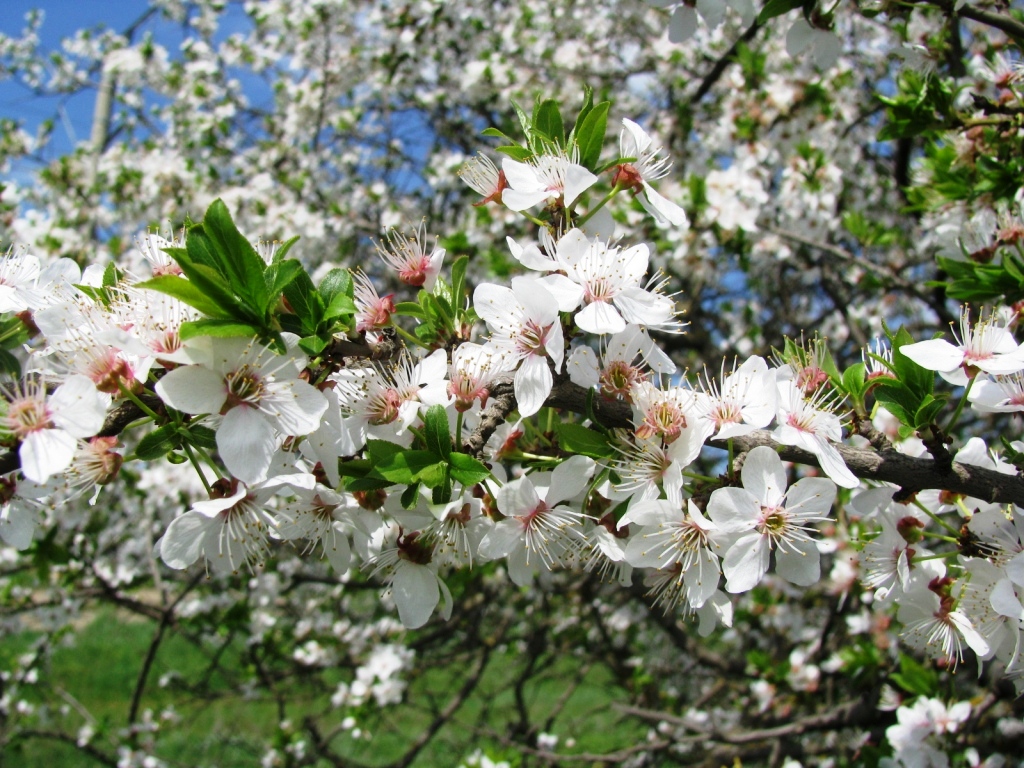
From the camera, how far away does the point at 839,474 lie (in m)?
1.04

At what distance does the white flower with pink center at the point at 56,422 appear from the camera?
36.6 inches

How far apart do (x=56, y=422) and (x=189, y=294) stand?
9.6 inches

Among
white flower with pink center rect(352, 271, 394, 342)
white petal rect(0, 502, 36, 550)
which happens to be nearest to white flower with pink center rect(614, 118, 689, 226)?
white flower with pink center rect(352, 271, 394, 342)

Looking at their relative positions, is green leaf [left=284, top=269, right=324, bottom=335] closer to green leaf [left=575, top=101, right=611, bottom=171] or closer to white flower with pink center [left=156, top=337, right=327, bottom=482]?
white flower with pink center [left=156, top=337, right=327, bottom=482]

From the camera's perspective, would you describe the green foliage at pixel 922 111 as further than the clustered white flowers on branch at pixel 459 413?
Yes

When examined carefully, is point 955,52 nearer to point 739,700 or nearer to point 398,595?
point 398,595

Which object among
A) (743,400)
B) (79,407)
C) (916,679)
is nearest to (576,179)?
(743,400)

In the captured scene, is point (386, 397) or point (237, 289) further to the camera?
point (386, 397)

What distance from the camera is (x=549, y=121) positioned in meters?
1.26

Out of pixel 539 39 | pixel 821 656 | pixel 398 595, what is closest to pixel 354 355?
pixel 398 595

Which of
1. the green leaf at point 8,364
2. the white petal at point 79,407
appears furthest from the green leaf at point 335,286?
the green leaf at point 8,364

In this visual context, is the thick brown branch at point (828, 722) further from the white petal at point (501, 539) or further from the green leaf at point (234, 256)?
the green leaf at point (234, 256)

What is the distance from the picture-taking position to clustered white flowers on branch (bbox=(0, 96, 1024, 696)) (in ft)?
3.25

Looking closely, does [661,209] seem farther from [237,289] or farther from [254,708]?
[254,708]
